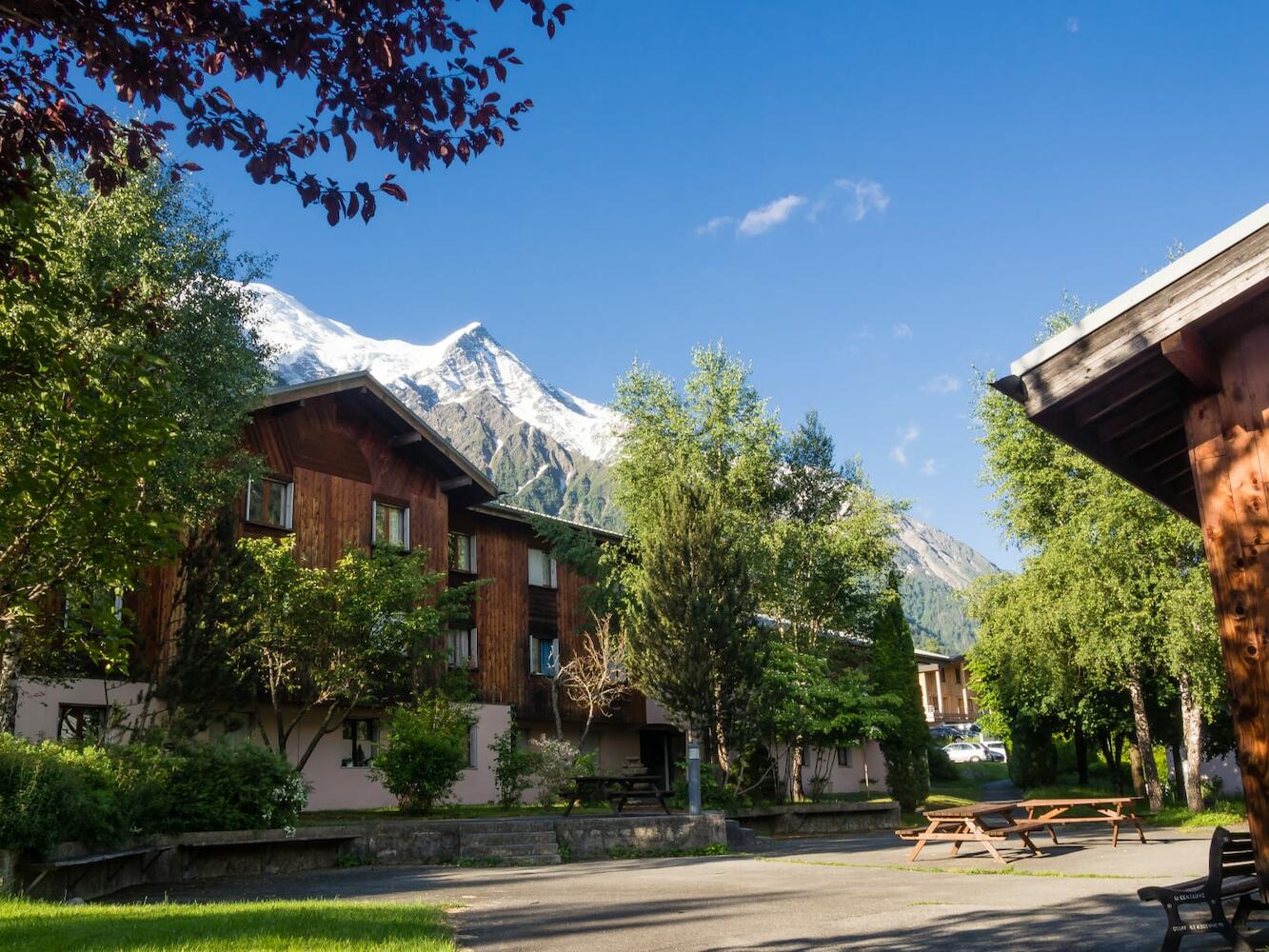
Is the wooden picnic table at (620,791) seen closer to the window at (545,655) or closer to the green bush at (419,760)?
the green bush at (419,760)

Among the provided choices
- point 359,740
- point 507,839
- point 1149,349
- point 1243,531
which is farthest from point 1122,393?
point 359,740

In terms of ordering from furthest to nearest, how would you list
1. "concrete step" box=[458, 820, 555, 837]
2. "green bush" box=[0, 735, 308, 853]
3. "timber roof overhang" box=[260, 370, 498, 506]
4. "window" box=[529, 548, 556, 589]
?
1. "window" box=[529, 548, 556, 589]
2. "timber roof overhang" box=[260, 370, 498, 506]
3. "concrete step" box=[458, 820, 555, 837]
4. "green bush" box=[0, 735, 308, 853]

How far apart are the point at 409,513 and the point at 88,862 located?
19981 mm

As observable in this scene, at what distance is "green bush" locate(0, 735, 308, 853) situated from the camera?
12055 mm

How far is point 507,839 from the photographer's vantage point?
1897 cm

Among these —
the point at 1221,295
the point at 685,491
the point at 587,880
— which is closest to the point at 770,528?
the point at 685,491

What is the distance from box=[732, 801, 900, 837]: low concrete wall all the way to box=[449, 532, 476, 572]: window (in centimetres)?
1314

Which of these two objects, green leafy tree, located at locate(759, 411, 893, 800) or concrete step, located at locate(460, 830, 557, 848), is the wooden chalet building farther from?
concrete step, located at locate(460, 830, 557, 848)

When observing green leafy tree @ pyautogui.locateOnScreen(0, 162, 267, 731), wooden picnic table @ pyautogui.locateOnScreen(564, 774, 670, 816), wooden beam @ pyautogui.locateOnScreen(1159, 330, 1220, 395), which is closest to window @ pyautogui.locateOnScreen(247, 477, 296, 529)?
green leafy tree @ pyautogui.locateOnScreen(0, 162, 267, 731)

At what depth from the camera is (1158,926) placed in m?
8.86

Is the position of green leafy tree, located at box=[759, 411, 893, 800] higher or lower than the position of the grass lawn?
higher

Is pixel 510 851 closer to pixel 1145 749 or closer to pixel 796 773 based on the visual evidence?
pixel 796 773

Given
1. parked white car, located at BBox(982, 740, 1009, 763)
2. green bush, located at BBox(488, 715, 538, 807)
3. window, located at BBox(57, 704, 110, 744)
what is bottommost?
green bush, located at BBox(488, 715, 538, 807)

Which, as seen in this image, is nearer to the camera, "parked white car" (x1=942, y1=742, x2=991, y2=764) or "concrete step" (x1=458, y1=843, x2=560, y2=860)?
"concrete step" (x1=458, y1=843, x2=560, y2=860)
